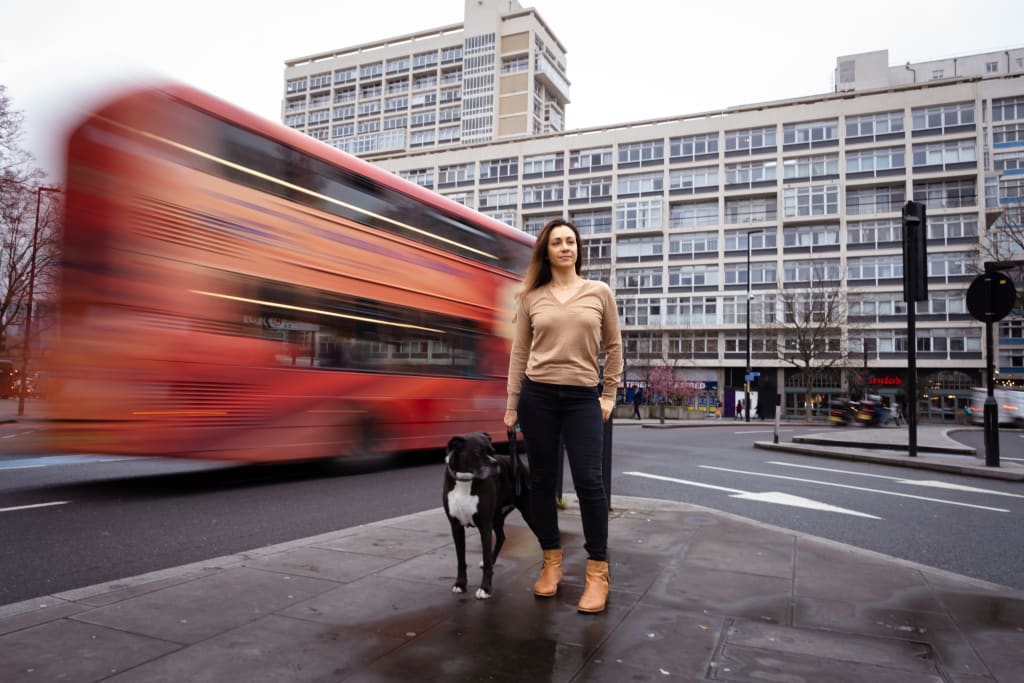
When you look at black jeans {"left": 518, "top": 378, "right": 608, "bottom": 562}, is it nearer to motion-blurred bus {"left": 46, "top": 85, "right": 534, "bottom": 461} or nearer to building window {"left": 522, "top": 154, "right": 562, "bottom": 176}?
motion-blurred bus {"left": 46, "top": 85, "right": 534, "bottom": 461}

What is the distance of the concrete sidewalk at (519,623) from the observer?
97.0 inches

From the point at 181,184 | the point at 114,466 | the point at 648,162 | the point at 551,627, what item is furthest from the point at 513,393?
the point at 648,162

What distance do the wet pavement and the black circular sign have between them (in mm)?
8358

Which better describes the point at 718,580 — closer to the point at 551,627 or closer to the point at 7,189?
the point at 551,627

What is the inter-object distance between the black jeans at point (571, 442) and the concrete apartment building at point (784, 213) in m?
35.4

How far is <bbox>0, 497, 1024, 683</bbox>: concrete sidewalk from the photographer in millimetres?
2465

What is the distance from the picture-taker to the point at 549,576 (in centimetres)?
341

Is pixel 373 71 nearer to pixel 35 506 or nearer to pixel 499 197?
pixel 499 197

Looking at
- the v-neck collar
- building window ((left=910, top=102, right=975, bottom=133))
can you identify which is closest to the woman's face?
the v-neck collar

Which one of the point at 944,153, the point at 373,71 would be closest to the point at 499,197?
the point at 944,153

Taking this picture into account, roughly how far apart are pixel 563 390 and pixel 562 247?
0.72 metres

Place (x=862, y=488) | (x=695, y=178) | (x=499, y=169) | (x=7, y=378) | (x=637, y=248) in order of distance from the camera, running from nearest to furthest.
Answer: (x=862, y=488) < (x=7, y=378) < (x=695, y=178) < (x=637, y=248) < (x=499, y=169)

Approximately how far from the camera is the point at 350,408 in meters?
9.54

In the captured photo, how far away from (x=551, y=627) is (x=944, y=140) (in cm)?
5713
